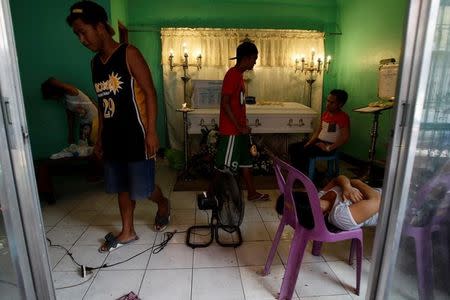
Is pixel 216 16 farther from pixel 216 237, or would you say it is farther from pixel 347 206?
pixel 347 206

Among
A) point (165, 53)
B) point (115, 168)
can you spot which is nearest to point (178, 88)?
point (165, 53)

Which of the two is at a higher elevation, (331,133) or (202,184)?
(331,133)

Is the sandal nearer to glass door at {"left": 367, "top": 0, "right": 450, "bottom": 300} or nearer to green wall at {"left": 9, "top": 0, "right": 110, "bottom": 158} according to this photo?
glass door at {"left": 367, "top": 0, "right": 450, "bottom": 300}

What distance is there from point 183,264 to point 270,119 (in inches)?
89.2

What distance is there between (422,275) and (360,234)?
0.30 metres

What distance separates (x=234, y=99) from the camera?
228cm

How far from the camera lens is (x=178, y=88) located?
13.4 ft

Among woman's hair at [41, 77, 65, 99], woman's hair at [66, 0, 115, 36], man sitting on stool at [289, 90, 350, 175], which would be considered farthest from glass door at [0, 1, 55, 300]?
man sitting on stool at [289, 90, 350, 175]

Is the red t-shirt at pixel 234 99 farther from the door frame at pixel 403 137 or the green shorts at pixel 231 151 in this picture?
the door frame at pixel 403 137

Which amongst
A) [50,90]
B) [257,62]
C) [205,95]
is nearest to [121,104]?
[50,90]

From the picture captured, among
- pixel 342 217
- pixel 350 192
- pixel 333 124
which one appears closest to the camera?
pixel 342 217

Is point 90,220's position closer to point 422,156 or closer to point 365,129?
point 422,156

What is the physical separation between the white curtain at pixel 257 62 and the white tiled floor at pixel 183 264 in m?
2.18

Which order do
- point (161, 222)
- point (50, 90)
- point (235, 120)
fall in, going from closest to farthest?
point (161, 222), point (235, 120), point (50, 90)
